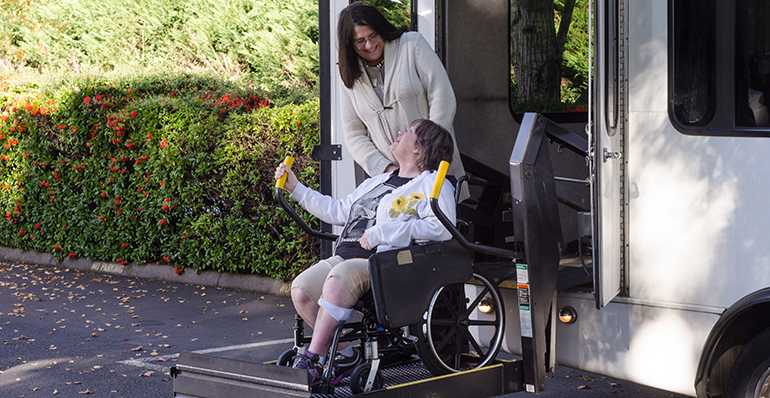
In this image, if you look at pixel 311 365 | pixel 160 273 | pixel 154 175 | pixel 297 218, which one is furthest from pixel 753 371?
pixel 160 273

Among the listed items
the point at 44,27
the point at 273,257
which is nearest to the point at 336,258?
the point at 273,257

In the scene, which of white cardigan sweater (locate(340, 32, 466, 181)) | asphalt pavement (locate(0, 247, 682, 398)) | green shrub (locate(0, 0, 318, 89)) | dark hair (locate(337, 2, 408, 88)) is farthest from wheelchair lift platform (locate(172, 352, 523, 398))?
green shrub (locate(0, 0, 318, 89))

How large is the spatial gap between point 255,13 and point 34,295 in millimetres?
10266

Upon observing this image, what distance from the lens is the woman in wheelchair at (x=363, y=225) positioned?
10.9 feet

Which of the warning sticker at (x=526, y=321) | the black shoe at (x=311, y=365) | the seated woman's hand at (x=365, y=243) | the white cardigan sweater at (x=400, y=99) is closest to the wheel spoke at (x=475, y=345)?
the warning sticker at (x=526, y=321)

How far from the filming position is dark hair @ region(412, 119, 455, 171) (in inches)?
146

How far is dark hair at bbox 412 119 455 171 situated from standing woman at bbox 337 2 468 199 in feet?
1.39

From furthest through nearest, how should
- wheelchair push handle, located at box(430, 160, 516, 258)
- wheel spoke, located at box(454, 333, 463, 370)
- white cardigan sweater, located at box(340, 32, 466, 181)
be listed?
1. white cardigan sweater, located at box(340, 32, 466, 181)
2. wheel spoke, located at box(454, 333, 463, 370)
3. wheelchair push handle, located at box(430, 160, 516, 258)

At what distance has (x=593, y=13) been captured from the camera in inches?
128

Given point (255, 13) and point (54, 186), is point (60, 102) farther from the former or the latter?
point (255, 13)

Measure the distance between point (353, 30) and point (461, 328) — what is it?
1684 millimetres

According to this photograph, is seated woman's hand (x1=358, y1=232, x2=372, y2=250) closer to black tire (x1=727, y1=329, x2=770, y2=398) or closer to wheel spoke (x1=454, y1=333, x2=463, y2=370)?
wheel spoke (x1=454, y1=333, x2=463, y2=370)

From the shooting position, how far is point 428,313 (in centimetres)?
338

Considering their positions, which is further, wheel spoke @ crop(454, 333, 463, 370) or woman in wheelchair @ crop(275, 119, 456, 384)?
wheel spoke @ crop(454, 333, 463, 370)
